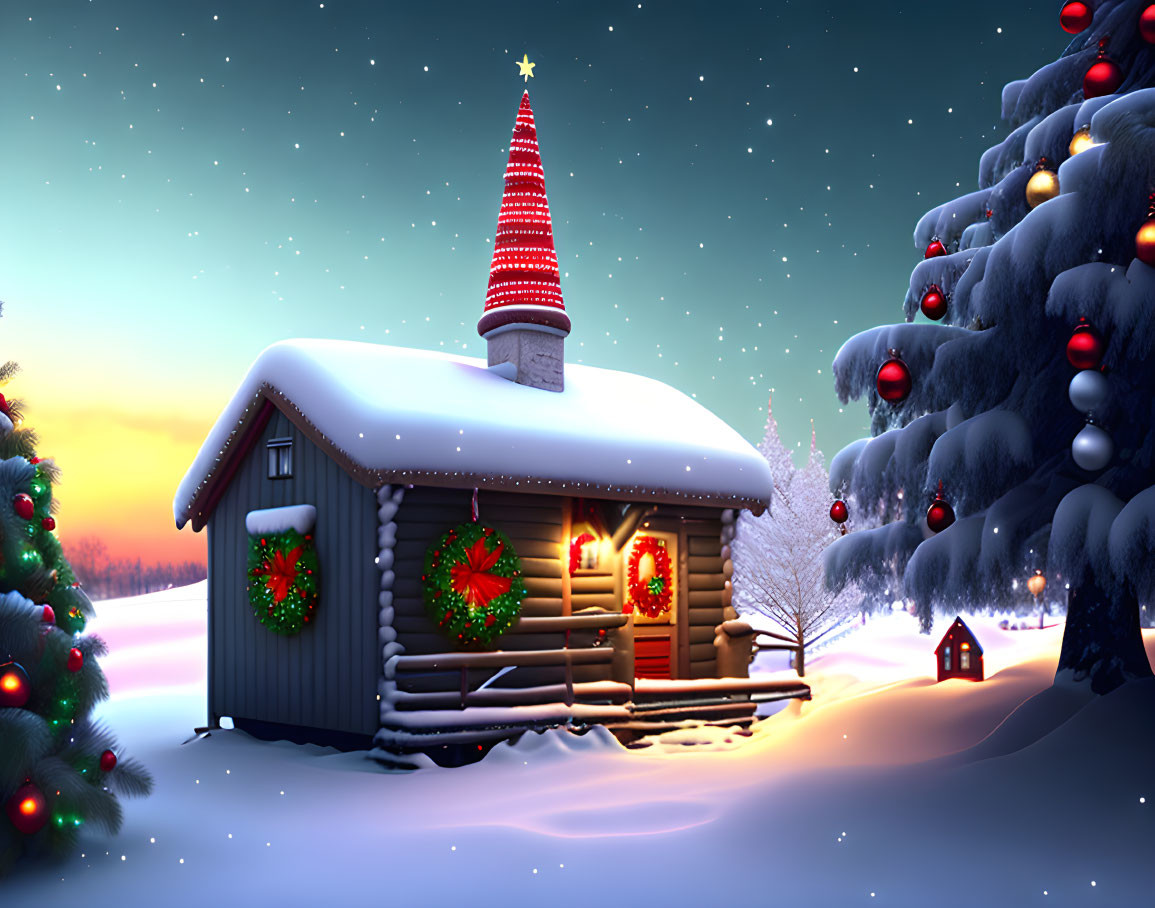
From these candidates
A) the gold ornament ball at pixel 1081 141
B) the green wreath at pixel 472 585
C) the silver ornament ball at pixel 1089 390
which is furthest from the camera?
the green wreath at pixel 472 585

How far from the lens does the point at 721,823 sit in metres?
7.75

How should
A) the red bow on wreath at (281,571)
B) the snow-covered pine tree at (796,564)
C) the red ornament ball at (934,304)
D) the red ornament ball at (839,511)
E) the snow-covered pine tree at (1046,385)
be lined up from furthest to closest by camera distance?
the snow-covered pine tree at (796,564)
the red bow on wreath at (281,571)
the red ornament ball at (839,511)
the red ornament ball at (934,304)
the snow-covered pine tree at (1046,385)

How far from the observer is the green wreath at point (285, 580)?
12.5m

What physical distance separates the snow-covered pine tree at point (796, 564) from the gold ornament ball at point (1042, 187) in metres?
14.6

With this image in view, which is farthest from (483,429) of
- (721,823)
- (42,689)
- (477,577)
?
(42,689)

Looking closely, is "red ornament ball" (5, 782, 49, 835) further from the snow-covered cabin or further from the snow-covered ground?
the snow-covered cabin

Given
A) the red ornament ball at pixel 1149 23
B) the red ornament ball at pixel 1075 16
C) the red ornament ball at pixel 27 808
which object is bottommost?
the red ornament ball at pixel 27 808

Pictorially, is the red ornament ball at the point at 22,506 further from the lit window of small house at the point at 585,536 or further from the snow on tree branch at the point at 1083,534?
the snow on tree branch at the point at 1083,534

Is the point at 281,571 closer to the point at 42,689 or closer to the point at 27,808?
the point at 42,689

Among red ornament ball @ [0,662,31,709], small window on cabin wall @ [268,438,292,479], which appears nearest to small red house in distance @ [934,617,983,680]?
small window on cabin wall @ [268,438,292,479]

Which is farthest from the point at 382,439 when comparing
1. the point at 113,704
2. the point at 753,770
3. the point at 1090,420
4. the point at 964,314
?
the point at 113,704

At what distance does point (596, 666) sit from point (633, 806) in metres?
4.91

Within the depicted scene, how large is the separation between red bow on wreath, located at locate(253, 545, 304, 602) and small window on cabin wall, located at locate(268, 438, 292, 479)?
1.14m

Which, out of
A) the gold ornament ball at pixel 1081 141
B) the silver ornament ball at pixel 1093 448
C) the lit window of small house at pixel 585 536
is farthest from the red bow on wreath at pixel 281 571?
the gold ornament ball at pixel 1081 141
